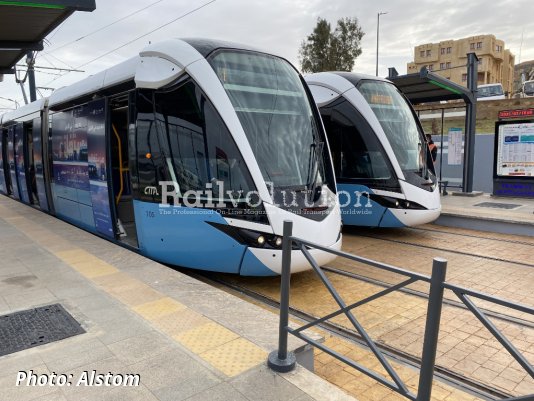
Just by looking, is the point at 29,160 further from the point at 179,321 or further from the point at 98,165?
the point at 179,321

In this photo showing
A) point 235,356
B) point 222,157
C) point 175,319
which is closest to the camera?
point 235,356

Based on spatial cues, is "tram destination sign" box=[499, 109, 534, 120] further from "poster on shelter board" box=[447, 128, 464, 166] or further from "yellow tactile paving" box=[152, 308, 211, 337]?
"yellow tactile paving" box=[152, 308, 211, 337]

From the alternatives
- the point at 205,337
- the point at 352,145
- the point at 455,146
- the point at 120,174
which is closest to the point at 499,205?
the point at 455,146

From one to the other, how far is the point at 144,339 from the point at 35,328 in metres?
1.06

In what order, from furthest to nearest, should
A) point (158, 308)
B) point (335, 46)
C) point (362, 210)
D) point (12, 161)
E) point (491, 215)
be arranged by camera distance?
point (335, 46) → point (12, 161) → point (491, 215) → point (362, 210) → point (158, 308)

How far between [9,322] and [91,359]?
49.7 inches

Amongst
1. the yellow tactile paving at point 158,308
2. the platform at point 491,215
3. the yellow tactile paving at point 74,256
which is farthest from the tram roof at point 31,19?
the platform at point 491,215

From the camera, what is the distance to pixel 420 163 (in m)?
8.45

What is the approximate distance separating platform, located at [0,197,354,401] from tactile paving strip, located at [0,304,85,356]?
3.3 inches

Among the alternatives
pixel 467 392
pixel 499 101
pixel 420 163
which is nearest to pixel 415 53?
pixel 499 101

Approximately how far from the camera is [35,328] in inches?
146

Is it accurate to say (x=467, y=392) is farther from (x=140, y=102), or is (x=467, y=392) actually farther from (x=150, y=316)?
(x=140, y=102)

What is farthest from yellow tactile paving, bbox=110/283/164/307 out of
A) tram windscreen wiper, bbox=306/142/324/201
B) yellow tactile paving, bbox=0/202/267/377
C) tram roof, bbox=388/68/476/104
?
tram roof, bbox=388/68/476/104

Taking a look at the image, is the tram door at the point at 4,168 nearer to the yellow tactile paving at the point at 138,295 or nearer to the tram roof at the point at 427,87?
the yellow tactile paving at the point at 138,295
